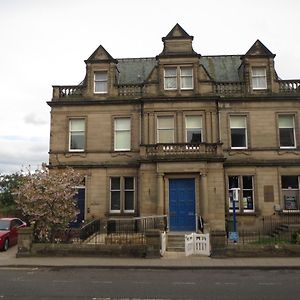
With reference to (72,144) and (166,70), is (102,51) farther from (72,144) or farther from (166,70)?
(72,144)

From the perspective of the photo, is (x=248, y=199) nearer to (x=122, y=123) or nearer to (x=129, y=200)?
(x=129, y=200)

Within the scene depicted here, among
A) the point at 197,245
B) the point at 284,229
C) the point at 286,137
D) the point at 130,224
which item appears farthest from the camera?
the point at 286,137

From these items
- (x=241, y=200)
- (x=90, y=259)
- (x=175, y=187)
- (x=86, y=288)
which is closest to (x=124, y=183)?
(x=175, y=187)

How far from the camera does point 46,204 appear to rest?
1761cm

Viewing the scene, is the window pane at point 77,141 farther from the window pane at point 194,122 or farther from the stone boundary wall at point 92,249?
the stone boundary wall at point 92,249

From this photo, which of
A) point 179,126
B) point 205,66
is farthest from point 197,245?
point 205,66

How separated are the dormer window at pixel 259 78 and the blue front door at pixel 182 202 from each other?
26.0 feet

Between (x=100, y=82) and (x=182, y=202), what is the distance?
9727 mm

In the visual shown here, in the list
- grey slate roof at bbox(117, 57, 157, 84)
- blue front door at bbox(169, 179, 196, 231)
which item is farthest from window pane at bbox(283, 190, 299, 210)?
grey slate roof at bbox(117, 57, 157, 84)

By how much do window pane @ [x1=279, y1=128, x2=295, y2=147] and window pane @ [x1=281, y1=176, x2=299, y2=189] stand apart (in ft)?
6.92

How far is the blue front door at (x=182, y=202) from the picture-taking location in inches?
879

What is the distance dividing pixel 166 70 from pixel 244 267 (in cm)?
1456

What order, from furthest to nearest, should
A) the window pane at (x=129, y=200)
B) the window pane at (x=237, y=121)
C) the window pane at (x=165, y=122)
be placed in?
the window pane at (x=237, y=121), the window pane at (x=165, y=122), the window pane at (x=129, y=200)

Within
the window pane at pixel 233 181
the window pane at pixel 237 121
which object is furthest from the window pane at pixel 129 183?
the window pane at pixel 237 121
